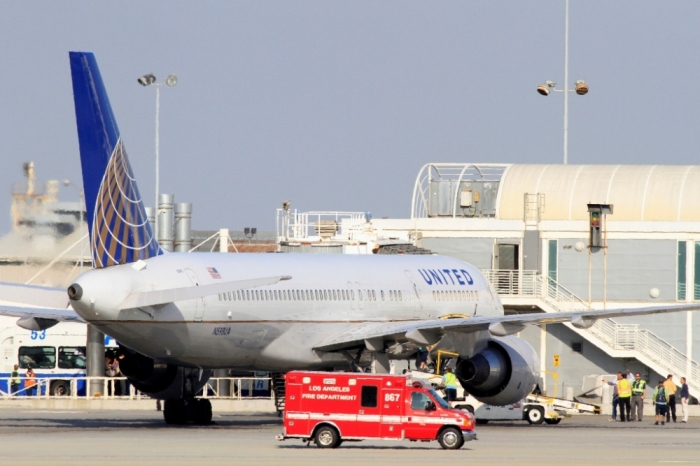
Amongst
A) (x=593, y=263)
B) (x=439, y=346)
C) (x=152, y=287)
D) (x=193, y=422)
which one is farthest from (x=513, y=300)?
(x=152, y=287)

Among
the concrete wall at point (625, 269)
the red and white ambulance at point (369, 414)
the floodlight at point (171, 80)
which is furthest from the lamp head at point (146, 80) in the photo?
the red and white ambulance at point (369, 414)

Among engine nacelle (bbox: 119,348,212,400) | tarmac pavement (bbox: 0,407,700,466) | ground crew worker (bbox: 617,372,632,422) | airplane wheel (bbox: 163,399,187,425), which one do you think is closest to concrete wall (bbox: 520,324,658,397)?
ground crew worker (bbox: 617,372,632,422)

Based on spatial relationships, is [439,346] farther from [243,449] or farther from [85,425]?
[243,449]

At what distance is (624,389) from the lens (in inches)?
1773

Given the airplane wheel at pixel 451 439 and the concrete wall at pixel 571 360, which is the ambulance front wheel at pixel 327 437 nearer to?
the airplane wheel at pixel 451 439

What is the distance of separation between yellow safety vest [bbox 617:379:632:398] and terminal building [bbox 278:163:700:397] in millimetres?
9159

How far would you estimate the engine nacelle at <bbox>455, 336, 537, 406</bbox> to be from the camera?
38594 millimetres

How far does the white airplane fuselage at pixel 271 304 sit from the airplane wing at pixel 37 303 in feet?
7.96

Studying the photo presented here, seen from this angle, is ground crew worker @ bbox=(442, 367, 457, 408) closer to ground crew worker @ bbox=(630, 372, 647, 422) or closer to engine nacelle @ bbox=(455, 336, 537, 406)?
engine nacelle @ bbox=(455, 336, 537, 406)

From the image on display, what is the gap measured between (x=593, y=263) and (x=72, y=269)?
20.5m

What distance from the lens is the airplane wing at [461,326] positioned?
1404 inches

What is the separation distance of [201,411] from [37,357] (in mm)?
23219

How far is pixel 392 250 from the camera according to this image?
179ft

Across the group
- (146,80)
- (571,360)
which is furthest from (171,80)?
(571,360)
